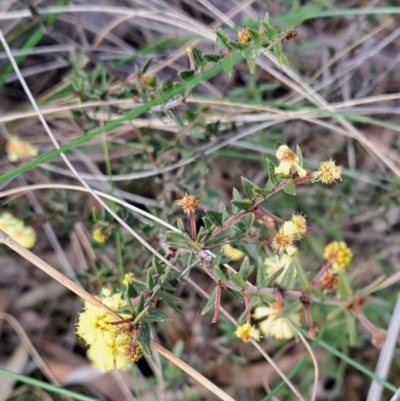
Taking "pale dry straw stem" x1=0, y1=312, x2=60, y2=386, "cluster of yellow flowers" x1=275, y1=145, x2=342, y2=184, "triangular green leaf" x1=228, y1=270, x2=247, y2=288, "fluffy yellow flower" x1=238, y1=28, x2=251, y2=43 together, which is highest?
"fluffy yellow flower" x1=238, y1=28, x2=251, y2=43

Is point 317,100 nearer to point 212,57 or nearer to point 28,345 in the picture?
point 212,57

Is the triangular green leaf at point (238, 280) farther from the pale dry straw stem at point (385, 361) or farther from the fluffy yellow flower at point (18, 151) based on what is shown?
the fluffy yellow flower at point (18, 151)

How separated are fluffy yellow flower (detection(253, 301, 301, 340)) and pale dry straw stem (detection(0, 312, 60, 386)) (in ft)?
3.24

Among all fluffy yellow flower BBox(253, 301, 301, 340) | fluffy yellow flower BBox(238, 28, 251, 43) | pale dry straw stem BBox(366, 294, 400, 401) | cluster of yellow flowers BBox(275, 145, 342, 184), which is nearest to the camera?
fluffy yellow flower BBox(253, 301, 301, 340)

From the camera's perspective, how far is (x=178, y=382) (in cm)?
172

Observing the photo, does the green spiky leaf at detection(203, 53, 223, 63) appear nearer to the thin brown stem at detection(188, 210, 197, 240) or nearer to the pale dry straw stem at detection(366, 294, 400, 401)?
the thin brown stem at detection(188, 210, 197, 240)

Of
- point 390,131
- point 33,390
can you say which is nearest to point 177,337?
point 33,390

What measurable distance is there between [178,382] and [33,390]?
0.51 meters

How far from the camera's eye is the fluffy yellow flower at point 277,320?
2.85ft

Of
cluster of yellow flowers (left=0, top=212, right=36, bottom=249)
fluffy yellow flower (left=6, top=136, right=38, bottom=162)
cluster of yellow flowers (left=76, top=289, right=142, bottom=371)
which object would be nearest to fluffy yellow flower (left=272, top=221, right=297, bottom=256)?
cluster of yellow flowers (left=76, top=289, right=142, bottom=371)

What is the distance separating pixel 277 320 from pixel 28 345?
3.90ft

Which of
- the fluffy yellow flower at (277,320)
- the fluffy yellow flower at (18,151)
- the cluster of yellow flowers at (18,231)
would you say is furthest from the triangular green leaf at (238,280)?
the fluffy yellow flower at (18,151)

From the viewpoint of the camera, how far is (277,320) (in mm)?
960

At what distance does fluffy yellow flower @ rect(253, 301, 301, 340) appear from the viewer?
87 centimetres
